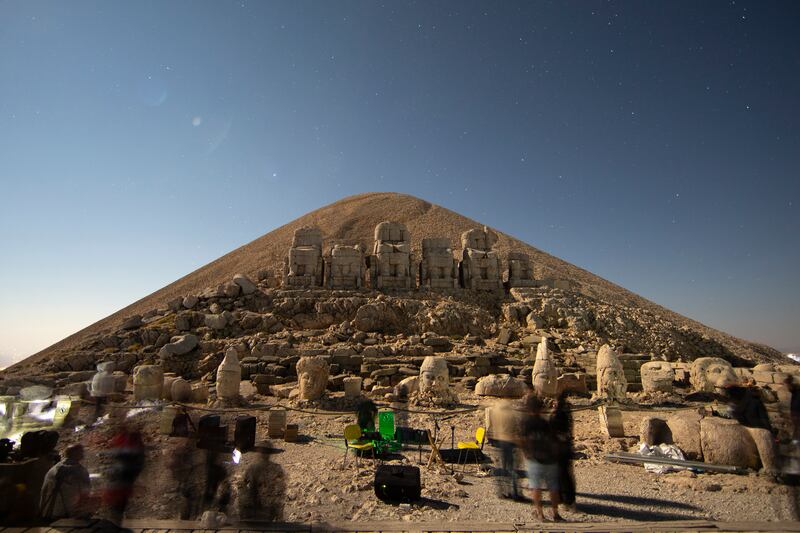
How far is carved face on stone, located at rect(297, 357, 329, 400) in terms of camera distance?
12.0m

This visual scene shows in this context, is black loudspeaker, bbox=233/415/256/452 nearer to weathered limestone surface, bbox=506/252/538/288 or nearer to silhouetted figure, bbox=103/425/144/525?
silhouetted figure, bbox=103/425/144/525

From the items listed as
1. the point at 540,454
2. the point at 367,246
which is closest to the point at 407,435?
the point at 540,454

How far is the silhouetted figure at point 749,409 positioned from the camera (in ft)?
22.9

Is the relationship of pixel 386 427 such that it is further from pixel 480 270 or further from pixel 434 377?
pixel 480 270

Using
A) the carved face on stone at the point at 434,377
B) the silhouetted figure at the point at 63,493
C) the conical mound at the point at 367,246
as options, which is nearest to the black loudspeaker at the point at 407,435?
the carved face on stone at the point at 434,377

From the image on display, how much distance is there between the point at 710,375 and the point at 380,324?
36.0 feet

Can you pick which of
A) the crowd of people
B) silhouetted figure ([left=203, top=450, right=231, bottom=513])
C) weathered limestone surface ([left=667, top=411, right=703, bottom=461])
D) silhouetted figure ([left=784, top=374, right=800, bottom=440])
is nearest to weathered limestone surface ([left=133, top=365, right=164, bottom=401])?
silhouetted figure ([left=203, top=450, right=231, bottom=513])

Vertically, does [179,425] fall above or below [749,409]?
below

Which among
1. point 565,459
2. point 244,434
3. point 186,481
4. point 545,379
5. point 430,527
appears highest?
point 545,379

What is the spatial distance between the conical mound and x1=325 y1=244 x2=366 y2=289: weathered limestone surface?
74.7 feet

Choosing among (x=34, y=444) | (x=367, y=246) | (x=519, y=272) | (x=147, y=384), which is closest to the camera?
(x=34, y=444)

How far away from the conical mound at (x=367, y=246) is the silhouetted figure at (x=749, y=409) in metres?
38.2

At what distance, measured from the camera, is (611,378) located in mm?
11961

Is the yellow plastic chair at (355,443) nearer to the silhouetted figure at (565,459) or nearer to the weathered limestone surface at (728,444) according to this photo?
the silhouetted figure at (565,459)
